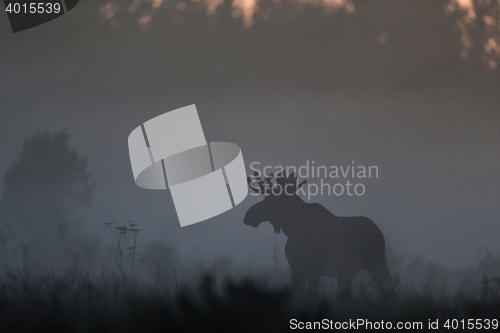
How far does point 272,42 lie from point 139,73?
84 centimetres

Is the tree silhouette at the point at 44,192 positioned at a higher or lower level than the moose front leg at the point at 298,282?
higher

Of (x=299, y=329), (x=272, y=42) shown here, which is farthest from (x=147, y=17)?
(x=299, y=329)

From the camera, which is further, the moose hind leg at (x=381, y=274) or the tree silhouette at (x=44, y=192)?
the tree silhouette at (x=44, y=192)

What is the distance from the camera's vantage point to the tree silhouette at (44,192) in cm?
311

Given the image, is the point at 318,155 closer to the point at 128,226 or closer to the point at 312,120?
the point at 312,120

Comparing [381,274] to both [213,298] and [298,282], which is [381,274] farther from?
[213,298]

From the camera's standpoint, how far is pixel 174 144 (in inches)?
120

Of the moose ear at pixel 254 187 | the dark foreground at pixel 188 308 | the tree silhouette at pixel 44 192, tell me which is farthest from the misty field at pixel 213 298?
the moose ear at pixel 254 187

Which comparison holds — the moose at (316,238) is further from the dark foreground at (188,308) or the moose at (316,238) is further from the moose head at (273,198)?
the dark foreground at (188,308)

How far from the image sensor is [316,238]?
306 cm

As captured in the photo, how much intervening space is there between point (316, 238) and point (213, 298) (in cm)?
74

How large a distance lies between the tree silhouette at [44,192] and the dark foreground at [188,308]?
0.27 meters

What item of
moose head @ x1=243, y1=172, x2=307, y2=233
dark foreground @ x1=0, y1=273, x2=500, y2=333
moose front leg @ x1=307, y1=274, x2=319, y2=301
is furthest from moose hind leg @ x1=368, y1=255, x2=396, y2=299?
moose head @ x1=243, y1=172, x2=307, y2=233

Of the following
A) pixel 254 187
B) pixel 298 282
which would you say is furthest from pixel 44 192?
pixel 298 282
